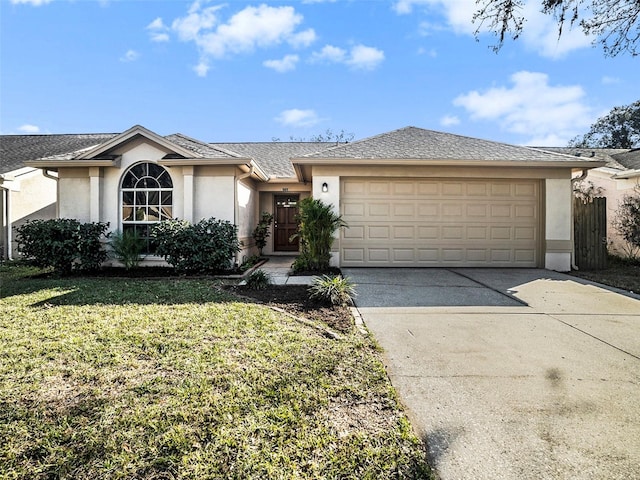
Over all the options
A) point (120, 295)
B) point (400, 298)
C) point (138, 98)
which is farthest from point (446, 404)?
point (138, 98)

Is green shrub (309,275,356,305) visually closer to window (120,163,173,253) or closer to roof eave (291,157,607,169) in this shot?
roof eave (291,157,607,169)

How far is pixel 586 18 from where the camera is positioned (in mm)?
4949

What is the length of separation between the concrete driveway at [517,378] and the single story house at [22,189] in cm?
1090

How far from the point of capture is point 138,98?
47.1 ft

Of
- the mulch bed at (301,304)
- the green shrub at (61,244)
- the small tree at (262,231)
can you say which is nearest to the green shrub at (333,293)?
the mulch bed at (301,304)

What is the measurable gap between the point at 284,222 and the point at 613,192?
1200 centimetres

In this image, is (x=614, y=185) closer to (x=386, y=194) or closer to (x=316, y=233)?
(x=386, y=194)

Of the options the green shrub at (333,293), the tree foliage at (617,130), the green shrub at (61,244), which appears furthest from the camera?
the tree foliage at (617,130)

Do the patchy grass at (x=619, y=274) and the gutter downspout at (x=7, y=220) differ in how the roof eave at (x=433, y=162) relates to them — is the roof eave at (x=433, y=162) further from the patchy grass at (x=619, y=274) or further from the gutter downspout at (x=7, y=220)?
the gutter downspout at (x=7, y=220)

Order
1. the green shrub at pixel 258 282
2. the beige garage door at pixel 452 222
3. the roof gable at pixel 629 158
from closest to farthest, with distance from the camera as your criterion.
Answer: the green shrub at pixel 258 282 < the beige garage door at pixel 452 222 < the roof gable at pixel 629 158

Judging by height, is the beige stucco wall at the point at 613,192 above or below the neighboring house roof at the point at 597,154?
below

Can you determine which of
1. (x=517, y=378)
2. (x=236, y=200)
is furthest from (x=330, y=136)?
(x=517, y=378)

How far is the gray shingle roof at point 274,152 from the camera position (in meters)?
13.7

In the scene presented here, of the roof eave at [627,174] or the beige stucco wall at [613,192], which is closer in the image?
the roof eave at [627,174]
